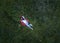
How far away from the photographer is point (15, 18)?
113 inches

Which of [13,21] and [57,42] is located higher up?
[13,21]

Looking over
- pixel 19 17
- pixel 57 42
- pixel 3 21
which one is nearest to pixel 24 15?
pixel 19 17

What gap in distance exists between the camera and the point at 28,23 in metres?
2.84

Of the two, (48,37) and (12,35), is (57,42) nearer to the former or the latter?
(48,37)

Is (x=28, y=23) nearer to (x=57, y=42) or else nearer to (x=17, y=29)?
(x=17, y=29)

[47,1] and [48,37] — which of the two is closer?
[48,37]

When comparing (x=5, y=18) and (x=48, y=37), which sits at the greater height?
(x=5, y=18)

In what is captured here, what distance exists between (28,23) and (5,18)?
0.82ft

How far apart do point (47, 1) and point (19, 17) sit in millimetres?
392

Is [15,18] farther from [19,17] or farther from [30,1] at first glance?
[30,1]

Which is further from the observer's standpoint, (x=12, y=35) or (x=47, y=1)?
(x=47, y=1)

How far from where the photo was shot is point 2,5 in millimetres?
2908

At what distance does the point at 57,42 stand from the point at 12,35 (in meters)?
0.47

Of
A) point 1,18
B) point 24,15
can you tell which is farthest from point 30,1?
point 1,18
